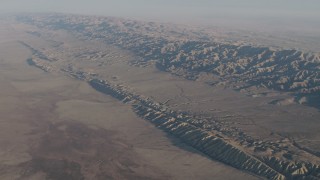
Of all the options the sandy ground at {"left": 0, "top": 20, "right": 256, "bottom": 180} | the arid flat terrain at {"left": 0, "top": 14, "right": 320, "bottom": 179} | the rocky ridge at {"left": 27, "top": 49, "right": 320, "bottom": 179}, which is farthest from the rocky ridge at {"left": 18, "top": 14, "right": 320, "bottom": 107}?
the sandy ground at {"left": 0, "top": 20, "right": 256, "bottom": 180}

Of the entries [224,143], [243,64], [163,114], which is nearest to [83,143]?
[163,114]

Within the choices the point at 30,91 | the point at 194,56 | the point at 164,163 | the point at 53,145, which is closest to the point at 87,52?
the point at 194,56

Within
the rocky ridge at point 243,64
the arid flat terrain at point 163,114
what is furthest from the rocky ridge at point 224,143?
the rocky ridge at point 243,64

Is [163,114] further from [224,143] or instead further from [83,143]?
[224,143]

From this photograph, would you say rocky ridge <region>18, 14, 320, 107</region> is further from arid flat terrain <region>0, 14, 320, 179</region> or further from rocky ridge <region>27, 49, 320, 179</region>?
rocky ridge <region>27, 49, 320, 179</region>

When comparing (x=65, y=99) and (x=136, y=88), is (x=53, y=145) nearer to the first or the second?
(x=65, y=99)
